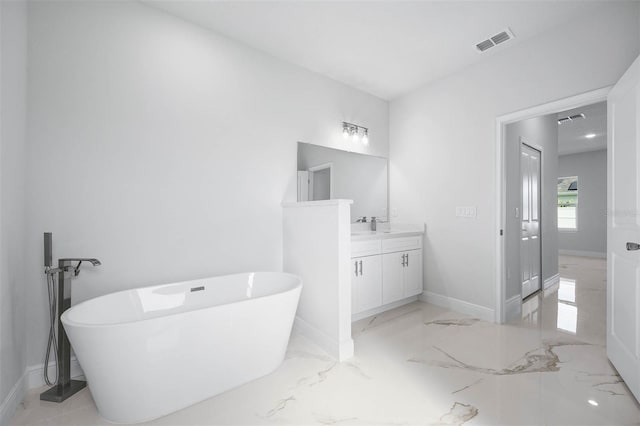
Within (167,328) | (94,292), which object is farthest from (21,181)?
(167,328)

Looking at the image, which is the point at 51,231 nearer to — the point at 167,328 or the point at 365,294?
the point at 167,328

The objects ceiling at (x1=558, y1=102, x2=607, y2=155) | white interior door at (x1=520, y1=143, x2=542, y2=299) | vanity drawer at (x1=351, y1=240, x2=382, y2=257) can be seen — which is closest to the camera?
vanity drawer at (x1=351, y1=240, x2=382, y2=257)

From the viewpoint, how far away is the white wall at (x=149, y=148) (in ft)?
6.23

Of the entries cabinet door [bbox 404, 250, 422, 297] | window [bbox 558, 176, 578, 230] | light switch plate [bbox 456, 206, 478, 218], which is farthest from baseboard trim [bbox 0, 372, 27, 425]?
window [bbox 558, 176, 578, 230]

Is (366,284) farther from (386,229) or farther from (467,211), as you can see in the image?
(467,211)

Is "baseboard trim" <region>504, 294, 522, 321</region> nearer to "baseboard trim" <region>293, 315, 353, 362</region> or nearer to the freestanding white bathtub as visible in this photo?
"baseboard trim" <region>293, 315, 353, 362</region>

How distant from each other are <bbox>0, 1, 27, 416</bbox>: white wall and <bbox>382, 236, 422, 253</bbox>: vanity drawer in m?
2.82

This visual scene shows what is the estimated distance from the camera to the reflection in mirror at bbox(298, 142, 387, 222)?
10.2 ft

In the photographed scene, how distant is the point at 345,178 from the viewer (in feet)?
11.3

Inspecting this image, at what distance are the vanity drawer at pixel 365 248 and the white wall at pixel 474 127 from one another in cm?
85

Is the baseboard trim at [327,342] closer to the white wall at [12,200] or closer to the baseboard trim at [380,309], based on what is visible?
the baseboard trim at [380,309]

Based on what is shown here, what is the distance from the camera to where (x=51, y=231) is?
190 centimetres

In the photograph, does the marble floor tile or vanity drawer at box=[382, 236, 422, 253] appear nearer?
the marble floor tile

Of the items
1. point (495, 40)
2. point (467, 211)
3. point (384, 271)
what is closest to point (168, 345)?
point (384, 271)
